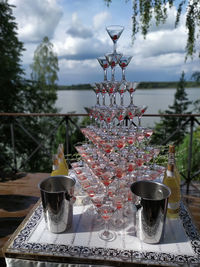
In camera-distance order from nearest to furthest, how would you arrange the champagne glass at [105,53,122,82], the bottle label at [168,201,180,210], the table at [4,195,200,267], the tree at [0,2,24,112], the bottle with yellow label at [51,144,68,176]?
the table at [4,195,200,267] → the bottle label at [168,201,180,210] → the bottle with yellow label at [51,144,68,176] → the champagne glass at [105,53,122,82] → the tree at [0,2,24,112]

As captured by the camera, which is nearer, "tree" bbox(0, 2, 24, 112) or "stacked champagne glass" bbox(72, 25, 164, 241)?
"stacked champagne glass" bbox(72, 25, 164, 241)

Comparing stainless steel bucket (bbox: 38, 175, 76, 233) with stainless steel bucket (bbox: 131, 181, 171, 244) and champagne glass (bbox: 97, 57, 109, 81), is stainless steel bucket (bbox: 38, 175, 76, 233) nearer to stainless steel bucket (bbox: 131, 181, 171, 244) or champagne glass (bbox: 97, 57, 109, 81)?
stainless steel bucket (bbox: 131, 181, 171, 244)

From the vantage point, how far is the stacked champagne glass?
36.9 inches

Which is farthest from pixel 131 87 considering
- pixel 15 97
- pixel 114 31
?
pixel 15 97

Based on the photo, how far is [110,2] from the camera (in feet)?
11.9

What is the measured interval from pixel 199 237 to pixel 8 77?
7.13m

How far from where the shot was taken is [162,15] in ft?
12.0

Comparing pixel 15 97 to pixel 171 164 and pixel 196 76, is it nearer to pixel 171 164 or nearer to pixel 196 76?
pixel 196 76

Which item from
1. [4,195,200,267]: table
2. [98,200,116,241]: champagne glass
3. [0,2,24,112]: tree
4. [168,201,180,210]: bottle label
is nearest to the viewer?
[4,195,200,267]: table

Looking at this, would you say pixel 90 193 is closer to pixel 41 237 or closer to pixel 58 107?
pixel 41 237

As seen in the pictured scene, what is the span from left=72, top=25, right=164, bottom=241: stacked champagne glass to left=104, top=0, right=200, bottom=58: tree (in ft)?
8.76

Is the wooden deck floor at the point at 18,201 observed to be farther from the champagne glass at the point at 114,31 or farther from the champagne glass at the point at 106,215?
the champagne glass at the point at 114,31

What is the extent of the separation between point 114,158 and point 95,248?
44 centimetres

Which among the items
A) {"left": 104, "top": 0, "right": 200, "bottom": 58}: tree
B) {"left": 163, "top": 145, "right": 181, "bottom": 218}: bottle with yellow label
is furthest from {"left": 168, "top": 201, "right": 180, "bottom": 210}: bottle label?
{"left": 104, "top": 0, "right": 200, "bottom": 58}: tree
